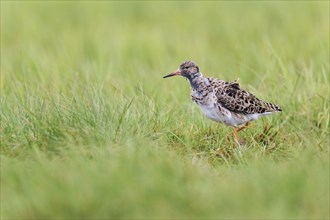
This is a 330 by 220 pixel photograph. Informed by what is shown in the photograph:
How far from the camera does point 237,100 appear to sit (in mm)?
6832

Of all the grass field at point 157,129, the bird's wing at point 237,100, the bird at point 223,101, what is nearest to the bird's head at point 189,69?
the bird at point 223,101

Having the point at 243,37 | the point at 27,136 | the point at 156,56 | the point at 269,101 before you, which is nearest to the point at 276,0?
the point at 243,37

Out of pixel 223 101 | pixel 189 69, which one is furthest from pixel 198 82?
pixel 223 101

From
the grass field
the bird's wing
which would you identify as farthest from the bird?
the grass field

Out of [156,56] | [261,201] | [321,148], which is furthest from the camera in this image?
[156,56]

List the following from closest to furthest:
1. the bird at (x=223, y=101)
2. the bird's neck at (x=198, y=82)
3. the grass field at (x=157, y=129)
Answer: the grass field at (x=157, y=129), the bird at (x=223, y=101), the bird's neck at (x=198, y=82)

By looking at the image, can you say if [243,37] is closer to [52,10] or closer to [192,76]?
[52,10]

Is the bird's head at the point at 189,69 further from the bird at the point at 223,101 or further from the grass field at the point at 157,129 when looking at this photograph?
the grass field at the point at 157,129

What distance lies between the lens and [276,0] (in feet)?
40.3

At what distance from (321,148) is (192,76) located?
1.19 meters

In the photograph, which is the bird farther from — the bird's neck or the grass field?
the grass field

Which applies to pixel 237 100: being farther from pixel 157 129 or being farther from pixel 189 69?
pixel 157 129

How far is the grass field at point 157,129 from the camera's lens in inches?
204

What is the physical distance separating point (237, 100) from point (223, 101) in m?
0.12
